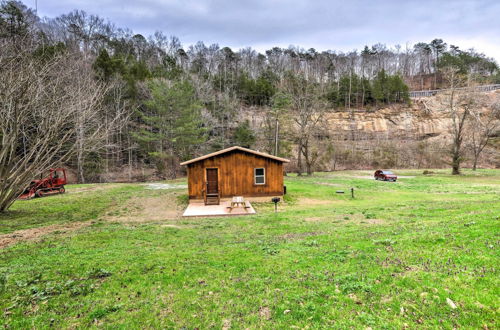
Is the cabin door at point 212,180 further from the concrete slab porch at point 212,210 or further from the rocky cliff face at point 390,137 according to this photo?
the rocky cliff face at point 390,137

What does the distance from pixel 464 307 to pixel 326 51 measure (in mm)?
78925

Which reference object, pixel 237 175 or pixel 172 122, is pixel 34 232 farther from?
pixel 172 122

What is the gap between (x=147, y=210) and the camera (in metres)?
15.3

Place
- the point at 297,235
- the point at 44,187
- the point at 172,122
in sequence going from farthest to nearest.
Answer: the point at 172,122
the point at 44,187
the point at 297,235

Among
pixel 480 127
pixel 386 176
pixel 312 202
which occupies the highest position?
pixel 480 127

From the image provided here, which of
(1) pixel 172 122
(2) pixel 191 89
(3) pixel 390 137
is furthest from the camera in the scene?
(3) pixel 390 137

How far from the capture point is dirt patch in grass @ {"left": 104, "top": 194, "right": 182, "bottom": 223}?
13.4 m

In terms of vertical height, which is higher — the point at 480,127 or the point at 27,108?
the point at 480,127

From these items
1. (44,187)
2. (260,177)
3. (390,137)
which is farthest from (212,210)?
(390,137)

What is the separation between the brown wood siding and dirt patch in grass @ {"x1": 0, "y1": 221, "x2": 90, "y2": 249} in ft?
22.5

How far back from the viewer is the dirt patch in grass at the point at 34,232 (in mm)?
8742

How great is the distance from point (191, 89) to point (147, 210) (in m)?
24.9

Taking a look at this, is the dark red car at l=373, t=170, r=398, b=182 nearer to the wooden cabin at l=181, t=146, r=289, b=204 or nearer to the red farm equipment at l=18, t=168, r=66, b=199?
the wooden cabin at l=181, t=146, r=289, b=204

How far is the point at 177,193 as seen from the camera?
2023cm
